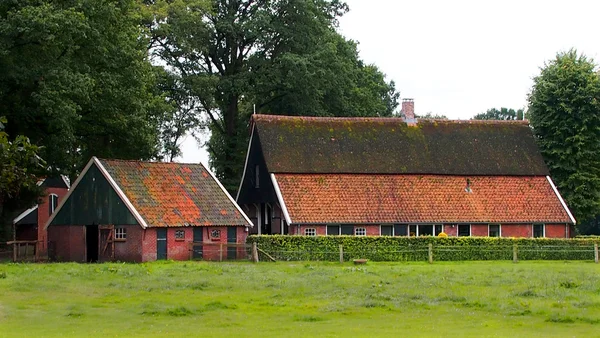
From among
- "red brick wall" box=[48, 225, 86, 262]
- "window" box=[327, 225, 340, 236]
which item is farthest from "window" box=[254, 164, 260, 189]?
"red brick wall" box=[48, 225, 86, 262]

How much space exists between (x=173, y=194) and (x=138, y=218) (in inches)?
140

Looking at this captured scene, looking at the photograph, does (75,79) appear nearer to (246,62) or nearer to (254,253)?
(254,253)

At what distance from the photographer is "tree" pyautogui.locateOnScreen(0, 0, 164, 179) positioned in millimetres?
40656

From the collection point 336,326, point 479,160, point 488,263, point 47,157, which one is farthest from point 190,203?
point 336,326

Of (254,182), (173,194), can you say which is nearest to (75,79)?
(173,194)

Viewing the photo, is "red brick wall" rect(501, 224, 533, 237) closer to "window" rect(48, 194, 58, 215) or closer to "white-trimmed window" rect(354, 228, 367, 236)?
"white-trimmed window" rect(354, 228, 367, 236)

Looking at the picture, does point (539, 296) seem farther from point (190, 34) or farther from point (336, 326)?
point (190, 34)

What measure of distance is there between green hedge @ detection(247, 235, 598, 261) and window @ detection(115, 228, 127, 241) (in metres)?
5.88

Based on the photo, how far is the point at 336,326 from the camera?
2158 centimetres

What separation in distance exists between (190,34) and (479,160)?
2010cm

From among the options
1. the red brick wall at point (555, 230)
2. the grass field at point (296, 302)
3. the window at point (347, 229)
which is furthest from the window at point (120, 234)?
the red brick wall at point (555, 230)

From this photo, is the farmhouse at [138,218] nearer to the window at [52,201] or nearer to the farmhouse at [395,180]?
the farmhouse at [395,180]

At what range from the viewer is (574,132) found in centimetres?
6050

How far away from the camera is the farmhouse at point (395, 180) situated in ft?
174
